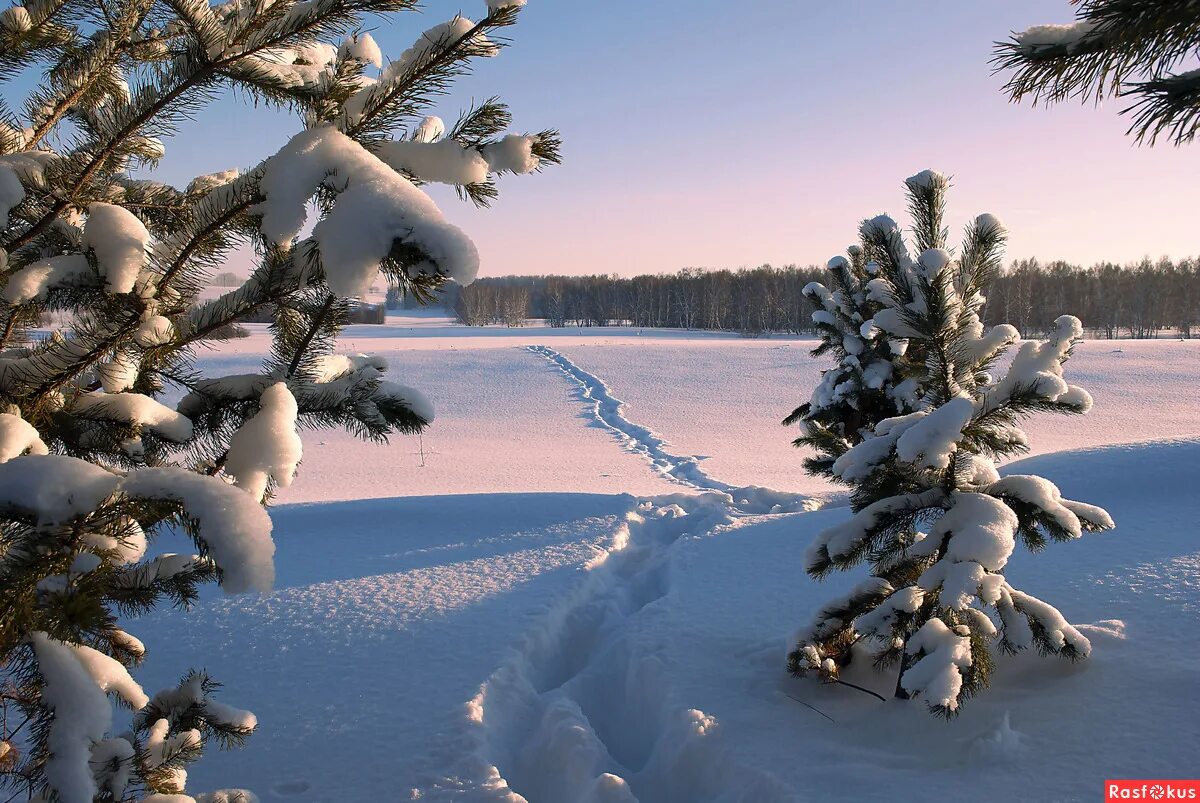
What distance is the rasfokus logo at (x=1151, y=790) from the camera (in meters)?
2.44

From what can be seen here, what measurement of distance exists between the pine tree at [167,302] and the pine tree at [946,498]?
2.10m

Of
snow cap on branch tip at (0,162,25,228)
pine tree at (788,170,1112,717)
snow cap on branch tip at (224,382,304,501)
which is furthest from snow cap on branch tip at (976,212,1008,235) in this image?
snow cap on branch tip at (0,162,25,228)

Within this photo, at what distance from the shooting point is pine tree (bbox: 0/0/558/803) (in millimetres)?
1193

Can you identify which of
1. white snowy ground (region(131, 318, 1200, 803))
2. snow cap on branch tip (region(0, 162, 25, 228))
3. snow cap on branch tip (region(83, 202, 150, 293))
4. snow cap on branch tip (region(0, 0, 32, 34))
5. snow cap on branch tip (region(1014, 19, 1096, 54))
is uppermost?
snow cap on branch tip (region(1014, 19, 1096, 54))

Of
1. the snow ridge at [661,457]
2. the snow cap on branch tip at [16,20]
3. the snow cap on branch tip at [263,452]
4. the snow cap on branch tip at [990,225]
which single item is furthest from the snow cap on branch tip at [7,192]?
the snow ridge at [661,457]

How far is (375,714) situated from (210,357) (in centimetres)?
3181

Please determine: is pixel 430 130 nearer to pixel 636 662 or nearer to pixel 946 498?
pixel 946 498

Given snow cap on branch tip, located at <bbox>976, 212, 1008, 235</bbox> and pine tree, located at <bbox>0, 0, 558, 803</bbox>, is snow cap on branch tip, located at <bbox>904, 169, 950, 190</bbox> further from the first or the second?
pine tree, located at <bbox>0, 0, 558, 803</bbox>

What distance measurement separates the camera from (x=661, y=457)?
15062mm

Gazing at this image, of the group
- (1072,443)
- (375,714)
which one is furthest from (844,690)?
(1072,443)

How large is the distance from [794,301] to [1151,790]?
64050 mm

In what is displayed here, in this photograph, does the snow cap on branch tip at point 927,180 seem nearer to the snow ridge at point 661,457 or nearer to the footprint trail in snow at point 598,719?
the footprint trail in snow at point 598,719

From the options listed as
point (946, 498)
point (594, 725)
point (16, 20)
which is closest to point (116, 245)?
point (16, 20)

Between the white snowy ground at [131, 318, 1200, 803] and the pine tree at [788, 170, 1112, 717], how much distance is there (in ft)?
1.03
